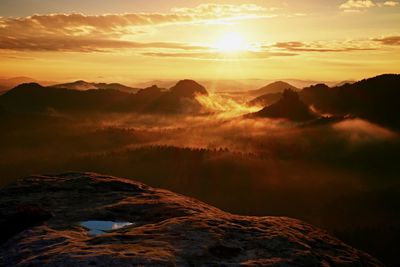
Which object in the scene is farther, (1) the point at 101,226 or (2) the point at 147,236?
(1) the point at 101,226

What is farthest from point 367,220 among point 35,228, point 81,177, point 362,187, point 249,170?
point 35,228

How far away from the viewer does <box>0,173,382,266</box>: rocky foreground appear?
17.0 meters

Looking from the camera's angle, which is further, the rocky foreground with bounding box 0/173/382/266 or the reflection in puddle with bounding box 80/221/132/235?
the reflection in puddle with bounding box 80/221/132/235

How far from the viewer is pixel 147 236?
19062mm

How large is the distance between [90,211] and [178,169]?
154573 mm

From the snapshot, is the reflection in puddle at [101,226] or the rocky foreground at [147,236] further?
the reflection in puddle at [101,226]

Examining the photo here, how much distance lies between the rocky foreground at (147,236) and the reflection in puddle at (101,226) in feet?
1.10

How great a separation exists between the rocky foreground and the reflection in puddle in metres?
0.34

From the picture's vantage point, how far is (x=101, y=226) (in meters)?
22.0

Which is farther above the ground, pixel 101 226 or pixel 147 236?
pixel 147 236

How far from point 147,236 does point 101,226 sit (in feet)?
12.3

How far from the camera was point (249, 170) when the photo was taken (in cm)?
17825

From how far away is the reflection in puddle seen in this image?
840 inches

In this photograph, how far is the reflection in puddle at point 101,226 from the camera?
21328 mm
